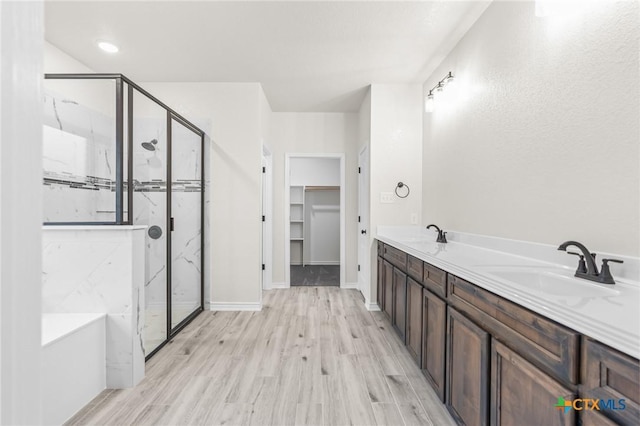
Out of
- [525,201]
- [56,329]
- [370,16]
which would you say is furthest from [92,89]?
[525,201]

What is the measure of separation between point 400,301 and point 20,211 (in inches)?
97.6

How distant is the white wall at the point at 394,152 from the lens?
3449 millimetres

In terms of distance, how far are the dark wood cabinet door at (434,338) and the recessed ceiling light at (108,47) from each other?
3.40 metres

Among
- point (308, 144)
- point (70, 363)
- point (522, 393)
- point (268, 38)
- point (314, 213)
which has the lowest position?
point (70, 363)

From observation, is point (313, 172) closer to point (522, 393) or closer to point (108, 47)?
point (108, 47)

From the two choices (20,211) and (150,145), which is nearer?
(20,211)

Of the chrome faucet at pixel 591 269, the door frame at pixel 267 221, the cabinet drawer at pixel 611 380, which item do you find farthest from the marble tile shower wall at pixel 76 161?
the chrome faucet at pixel 591 269

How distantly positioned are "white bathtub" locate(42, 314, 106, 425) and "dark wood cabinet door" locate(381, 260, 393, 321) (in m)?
2.23

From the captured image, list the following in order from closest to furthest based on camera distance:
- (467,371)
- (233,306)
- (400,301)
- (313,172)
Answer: (467,371), (400,301), (233,306), (313,172)

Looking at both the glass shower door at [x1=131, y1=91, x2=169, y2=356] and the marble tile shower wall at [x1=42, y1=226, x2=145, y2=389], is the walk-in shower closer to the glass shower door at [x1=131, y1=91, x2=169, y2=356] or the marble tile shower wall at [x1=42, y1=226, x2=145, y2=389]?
the glass shower door at [x1=131, y1=91, x2=169, y2=356]

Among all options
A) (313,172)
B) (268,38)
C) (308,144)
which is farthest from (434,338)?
(313,172)

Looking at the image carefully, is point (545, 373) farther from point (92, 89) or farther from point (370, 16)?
point (92, 89)

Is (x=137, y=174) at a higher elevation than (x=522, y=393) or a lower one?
higher

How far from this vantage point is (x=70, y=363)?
1.65 m
